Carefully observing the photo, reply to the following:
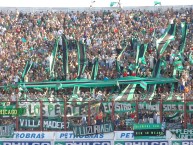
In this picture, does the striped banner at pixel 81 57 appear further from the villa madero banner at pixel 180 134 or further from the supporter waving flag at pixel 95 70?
the villa madero banner at pixel 180 134

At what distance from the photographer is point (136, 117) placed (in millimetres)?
23594

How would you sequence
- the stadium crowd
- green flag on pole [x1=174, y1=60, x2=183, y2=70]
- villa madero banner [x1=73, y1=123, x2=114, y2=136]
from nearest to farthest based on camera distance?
villa madero banner [x1=73, y1=123, x2=114, y2=136] → green flag on pole [x1=174, y1=60, x2=183, y2=70] → the stadium crowd

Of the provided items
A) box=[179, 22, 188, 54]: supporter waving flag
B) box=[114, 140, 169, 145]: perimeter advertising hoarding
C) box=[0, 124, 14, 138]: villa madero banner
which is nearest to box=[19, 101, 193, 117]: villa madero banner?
box=[0, 124, 14, 138]: villa madero banner

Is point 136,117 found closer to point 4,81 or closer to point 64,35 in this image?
point 4,81

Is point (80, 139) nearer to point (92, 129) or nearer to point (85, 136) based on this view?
point (85, 136)

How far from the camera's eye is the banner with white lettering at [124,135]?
2214 cm

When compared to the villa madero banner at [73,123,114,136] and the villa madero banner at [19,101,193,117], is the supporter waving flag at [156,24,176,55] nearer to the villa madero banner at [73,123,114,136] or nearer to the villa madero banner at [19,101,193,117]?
the villa madero banner at [19,101,193,117]

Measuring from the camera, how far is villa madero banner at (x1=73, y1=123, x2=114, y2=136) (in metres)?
22.5

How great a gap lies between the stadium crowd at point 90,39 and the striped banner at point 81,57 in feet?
0.83

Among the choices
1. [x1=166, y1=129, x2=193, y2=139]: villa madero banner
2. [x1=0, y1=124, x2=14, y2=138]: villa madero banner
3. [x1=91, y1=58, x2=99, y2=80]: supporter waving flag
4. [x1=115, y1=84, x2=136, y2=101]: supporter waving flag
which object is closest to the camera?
[x1=166, y1=129, x2=193, y2=139]: villa madero banner

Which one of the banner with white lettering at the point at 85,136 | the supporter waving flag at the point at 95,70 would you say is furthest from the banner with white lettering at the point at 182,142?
the supporter waving flag at the point at 95,70

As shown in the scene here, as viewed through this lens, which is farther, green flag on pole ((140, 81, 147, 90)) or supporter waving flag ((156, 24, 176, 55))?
supporter waving flag ((156, 24, 176, 55))

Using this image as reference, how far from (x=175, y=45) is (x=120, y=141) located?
19378 mm

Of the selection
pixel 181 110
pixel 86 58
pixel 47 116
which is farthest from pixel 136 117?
pixel 86 58
